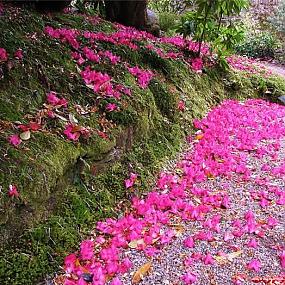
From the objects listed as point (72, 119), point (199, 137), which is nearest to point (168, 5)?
point (199, 137)

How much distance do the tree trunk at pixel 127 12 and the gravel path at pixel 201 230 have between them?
354cm

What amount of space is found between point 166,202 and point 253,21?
15296 millimetres

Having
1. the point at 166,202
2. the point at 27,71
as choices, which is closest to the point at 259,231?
the point at 166,202

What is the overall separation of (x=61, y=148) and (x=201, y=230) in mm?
1383

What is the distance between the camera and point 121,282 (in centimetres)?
293

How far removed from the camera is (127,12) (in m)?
7.85

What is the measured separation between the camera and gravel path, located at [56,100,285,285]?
3.06 metres

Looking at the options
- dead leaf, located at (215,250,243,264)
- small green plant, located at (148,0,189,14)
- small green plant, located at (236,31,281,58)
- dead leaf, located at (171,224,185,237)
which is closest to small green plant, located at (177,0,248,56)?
dead leaf, located at (171,224,185,237)

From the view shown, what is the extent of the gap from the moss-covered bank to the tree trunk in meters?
1.76

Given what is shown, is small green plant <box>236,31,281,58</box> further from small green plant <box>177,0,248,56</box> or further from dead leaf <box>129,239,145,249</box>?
dead leaf <box>129,239,145,249</box>

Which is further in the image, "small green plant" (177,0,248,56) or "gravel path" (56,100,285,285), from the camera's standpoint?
"small green plant" (177,0,248,56)

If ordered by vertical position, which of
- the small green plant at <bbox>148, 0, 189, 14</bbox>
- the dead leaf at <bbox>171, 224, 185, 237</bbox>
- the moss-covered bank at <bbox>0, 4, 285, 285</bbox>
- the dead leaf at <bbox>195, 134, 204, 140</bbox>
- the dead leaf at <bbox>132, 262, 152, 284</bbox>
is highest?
the small green plant at <bbox>148, 0, 189, 14</bbox>

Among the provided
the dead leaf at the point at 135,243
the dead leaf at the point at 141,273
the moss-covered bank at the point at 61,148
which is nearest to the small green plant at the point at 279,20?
the moss-covered bank at the point at 61,148

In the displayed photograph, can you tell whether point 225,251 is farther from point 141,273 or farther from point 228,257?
point 141,273
